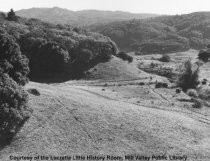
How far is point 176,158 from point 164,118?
→ 39.7ft

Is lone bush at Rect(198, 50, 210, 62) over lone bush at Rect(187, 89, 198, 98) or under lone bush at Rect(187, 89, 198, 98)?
over

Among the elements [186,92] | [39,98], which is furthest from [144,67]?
[39,98]

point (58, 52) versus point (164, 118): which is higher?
point (58, 52)

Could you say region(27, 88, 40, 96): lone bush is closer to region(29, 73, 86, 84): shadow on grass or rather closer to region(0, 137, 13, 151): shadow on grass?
region(0, 137, 13, 151): shadow on grass

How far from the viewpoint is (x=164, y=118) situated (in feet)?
168

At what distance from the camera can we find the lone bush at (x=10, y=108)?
38.2 m

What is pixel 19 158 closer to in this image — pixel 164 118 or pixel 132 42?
pixel 164 118

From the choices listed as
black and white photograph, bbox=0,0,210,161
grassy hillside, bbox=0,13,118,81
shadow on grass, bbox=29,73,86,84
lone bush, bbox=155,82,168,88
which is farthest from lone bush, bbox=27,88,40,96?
lone bush, bbox=155,82,168,88

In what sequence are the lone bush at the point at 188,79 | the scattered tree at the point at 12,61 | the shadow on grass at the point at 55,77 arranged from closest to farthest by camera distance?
the scattered tree at the point at 12,61 < the lone bush at the point at 188,79 < the shadow on grass at the point at 55,77

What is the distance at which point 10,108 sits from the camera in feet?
127

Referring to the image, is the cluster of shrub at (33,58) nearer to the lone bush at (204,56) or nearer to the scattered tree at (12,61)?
the scattered tree at (12,61)

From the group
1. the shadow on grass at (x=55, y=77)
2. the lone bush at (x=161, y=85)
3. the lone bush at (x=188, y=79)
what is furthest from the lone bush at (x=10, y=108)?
the lone bush at (x=188, y=79)

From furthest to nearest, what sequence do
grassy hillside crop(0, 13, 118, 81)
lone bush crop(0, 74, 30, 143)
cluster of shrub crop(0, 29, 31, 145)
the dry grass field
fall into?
grassy hillside crop(0, 13, 118, 81) → the dry grass field → cluster of shrub crop(0, 29, 31, 145) → lone bush crop(0, 74, 30, 143)

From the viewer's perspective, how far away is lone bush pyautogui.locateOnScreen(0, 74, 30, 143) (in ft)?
125
